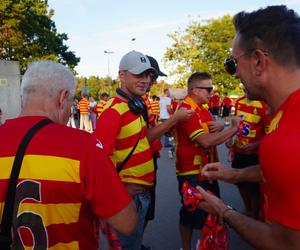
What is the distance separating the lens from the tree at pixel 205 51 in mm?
39594

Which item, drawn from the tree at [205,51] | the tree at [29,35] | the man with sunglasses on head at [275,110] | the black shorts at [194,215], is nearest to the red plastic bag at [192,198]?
the man with sunglasses on head at [275,110]

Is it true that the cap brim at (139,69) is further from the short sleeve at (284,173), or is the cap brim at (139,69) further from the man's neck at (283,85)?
the short sleeve at (284,173)

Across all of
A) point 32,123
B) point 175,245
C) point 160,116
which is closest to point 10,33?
point 160,116

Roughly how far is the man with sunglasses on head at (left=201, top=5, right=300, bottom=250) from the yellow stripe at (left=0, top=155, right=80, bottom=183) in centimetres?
85

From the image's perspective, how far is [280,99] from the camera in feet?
5.45

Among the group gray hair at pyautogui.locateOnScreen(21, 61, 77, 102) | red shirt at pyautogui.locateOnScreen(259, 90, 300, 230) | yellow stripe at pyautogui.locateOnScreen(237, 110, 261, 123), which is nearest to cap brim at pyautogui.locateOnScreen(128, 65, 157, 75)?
gray hair at pyautogui.locateOnScreen(21, 61, 77, 102)

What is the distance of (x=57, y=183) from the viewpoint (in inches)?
64.5

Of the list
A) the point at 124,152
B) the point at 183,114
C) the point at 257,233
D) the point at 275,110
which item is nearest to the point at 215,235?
the point at 257,233

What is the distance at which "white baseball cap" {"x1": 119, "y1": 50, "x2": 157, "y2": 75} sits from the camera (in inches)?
127

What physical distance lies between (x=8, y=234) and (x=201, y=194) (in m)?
1.09

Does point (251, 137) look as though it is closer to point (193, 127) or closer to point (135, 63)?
point (193, 127)

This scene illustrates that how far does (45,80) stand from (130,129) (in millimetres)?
1321

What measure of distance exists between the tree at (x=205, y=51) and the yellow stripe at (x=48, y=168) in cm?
3734

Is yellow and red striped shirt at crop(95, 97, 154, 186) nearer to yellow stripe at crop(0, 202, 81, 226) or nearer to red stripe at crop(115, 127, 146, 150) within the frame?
red stripe at crop(115, 127, 146, 150)
